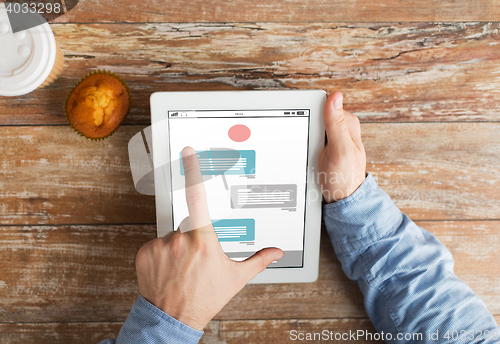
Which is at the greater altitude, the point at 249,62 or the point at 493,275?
the point at 249,62

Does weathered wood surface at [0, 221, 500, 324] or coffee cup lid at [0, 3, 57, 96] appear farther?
weathered wood surface at [0, 221, 500, 324]

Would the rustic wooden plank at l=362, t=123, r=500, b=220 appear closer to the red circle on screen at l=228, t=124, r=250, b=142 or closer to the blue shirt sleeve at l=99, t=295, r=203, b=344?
the red circle on screen at l=228, t=124, r=250, b=142

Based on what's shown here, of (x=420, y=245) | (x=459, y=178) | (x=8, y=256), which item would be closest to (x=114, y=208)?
(x=8, y=256)

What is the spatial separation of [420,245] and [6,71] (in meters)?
0.80

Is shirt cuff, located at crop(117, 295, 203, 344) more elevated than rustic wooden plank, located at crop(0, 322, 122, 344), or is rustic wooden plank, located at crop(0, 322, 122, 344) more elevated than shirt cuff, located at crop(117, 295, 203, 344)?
shirt cuff, located at crop(117, 295, 203, 344)

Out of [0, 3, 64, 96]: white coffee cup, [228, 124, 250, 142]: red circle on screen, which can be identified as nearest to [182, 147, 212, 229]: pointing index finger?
[228, 124, 250, 142]: red circle on screen

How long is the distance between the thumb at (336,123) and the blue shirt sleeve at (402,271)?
3.9 inches

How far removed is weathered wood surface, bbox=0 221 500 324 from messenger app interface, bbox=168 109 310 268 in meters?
A: 0.11

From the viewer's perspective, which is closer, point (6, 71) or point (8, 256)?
point (6, 71)

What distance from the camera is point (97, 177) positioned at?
25.4 inches

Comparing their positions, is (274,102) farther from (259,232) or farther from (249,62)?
(259,232)

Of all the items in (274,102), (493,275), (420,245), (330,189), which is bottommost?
(493,275)

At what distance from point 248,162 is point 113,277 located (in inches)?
14.7

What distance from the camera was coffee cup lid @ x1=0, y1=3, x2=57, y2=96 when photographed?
0.55m
